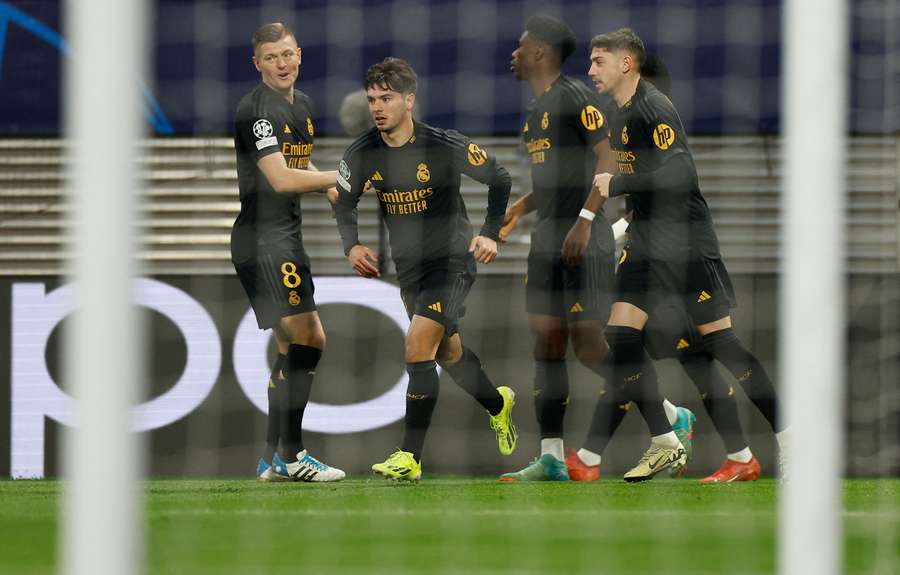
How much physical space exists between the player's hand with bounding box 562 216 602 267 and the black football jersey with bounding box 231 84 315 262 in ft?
3.49

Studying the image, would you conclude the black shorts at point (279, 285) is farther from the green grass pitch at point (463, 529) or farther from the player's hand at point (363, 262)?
the green grass pitch at point (463, 529)

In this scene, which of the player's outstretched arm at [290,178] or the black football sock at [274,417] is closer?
the player's outstretched arm at [290,178]

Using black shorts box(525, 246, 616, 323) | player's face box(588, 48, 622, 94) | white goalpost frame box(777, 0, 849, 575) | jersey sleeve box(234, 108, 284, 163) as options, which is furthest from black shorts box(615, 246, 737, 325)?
white goalpost frame box(777, 0, 849, 575)

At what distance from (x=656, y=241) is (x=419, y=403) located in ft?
3.53

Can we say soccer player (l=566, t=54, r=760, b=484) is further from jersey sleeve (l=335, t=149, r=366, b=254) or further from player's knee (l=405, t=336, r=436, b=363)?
jersey sleeve (l=335, t=149, r=366, b=254)

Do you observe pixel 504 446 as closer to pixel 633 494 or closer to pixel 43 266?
pixel 633 494

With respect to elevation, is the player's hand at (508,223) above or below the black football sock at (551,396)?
above

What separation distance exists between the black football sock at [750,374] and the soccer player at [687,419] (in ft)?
0.52

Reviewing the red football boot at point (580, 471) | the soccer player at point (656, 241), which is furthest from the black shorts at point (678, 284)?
the red football boot at point (580, 471)

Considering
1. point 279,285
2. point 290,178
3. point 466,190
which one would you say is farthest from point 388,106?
point 466,190

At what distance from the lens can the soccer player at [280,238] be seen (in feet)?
20.0

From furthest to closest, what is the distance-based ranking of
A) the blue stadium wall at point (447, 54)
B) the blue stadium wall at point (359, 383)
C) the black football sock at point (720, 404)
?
the blue stadium wall at point (447, 54)
the blue stadium wall at point (359, 383)
the black football sock at point (720, 404)

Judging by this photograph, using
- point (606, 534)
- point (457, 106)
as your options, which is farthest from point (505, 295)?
point (606, 534)

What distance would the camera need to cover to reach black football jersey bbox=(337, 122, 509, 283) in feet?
19.4
